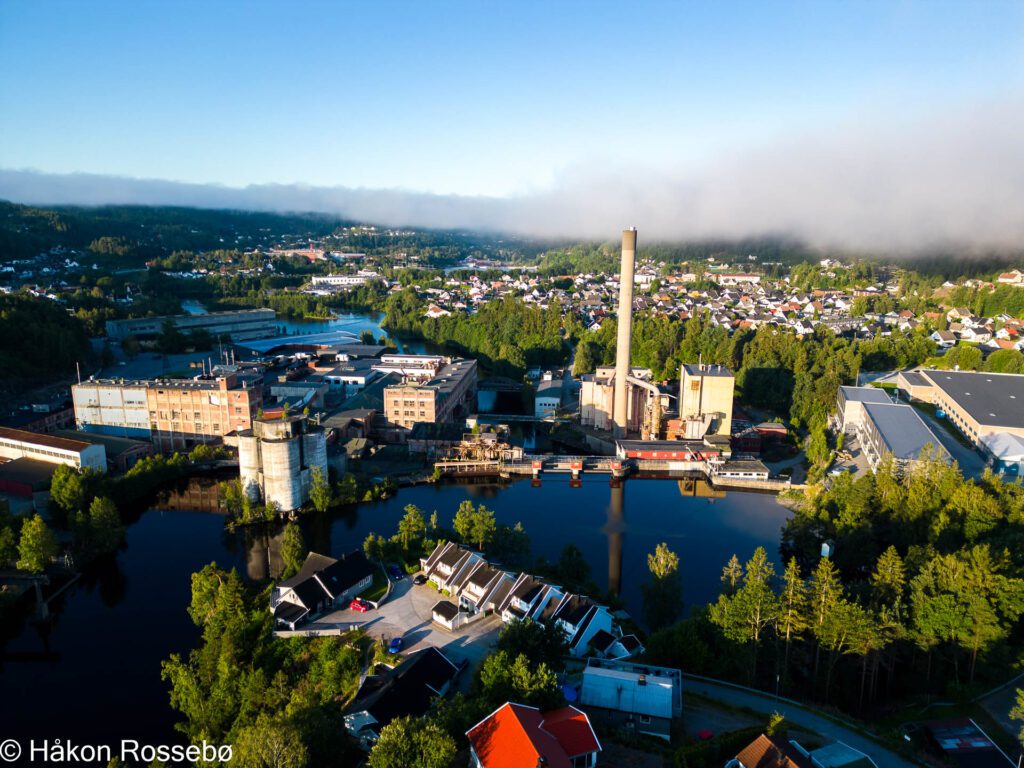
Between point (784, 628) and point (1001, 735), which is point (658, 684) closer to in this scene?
point (784, 628)

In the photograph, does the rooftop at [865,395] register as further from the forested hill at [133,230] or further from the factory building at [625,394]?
A: the forested hill at [133,230]

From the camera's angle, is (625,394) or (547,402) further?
(547,402)

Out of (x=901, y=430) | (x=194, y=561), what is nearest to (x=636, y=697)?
(x=194, y=561)

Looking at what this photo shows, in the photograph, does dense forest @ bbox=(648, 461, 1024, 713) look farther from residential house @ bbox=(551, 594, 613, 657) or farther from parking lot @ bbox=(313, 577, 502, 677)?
parking lot @ bbox=(313, 577, 502, 677)

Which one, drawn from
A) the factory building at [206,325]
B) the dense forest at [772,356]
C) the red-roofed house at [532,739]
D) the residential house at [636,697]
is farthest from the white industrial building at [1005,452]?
the factory building at [206,325]

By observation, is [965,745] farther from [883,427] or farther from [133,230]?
[133,230]

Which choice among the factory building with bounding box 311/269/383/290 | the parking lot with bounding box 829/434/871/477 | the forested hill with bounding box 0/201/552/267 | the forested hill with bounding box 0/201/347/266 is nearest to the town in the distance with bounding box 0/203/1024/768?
the parking lot with bounding box 829/434/871/477

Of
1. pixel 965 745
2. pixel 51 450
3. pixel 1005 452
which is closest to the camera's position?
pixel 965 745
